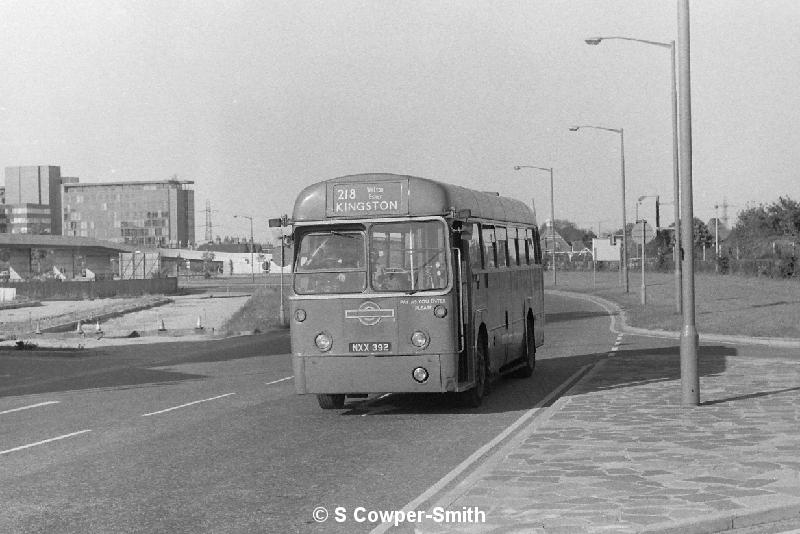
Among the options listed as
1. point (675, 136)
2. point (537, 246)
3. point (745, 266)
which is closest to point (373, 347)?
point (537, 246)

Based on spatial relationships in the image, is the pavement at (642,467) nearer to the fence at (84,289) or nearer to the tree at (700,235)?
the fence at (84,289)

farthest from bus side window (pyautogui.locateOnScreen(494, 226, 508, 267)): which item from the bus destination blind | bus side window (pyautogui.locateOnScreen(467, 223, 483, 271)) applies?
the bus destination blind

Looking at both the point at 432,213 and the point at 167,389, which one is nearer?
the point at 432,213

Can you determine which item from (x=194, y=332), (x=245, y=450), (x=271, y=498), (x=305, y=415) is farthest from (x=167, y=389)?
(x=194, y=332)

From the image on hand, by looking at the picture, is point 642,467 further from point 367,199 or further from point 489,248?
point 489,248

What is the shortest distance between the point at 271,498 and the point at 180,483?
48.1 inches

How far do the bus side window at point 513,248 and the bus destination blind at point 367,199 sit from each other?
14.9 feet

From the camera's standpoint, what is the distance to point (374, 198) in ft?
50.3

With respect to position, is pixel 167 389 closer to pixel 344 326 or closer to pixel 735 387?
pixel 344 326

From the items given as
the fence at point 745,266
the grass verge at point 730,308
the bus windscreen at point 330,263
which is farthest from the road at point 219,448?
the fence at point 745,266

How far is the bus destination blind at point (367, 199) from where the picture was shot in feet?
49.9

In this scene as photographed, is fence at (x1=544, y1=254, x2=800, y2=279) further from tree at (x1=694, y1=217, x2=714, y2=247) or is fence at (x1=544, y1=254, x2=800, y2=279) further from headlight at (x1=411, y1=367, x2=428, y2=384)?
headlight at (x1=411, y1=367, x2=428, y2=384)

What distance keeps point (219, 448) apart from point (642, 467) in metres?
4.84

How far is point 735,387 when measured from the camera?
17.4m
